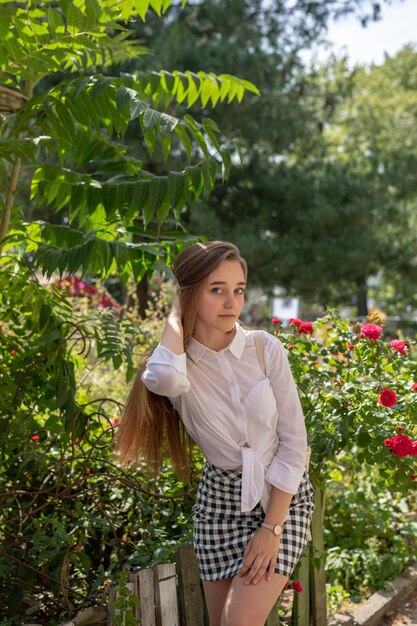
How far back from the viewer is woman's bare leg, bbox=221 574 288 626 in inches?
96.3

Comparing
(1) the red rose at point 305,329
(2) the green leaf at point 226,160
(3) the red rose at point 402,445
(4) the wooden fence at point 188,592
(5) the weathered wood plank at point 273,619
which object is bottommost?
(5) the weathered wood plank at point 273,619

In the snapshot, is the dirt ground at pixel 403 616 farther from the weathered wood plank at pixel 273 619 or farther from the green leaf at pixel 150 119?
the green leaf at pixel 150 119

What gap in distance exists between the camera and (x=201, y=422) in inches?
104

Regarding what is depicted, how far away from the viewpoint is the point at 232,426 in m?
2.63

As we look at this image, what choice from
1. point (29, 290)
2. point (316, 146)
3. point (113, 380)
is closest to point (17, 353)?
point (29, 290)

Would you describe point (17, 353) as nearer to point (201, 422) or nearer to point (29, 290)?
point (29, 290)

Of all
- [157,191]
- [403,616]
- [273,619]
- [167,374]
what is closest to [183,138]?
[157,191]

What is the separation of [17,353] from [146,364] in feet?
4.42

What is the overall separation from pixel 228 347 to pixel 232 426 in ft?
0.86

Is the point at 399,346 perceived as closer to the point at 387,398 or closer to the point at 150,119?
the point at 387,398

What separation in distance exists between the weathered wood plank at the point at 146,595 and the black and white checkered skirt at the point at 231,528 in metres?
0.25

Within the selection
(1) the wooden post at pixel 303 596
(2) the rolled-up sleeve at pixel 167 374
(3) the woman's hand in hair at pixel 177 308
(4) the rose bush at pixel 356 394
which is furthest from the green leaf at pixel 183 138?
(1) the wooden post at pixel 303 596

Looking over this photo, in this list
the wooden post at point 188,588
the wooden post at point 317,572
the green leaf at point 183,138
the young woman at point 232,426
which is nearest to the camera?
the young woman at point 232,426

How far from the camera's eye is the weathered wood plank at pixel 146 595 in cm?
283
